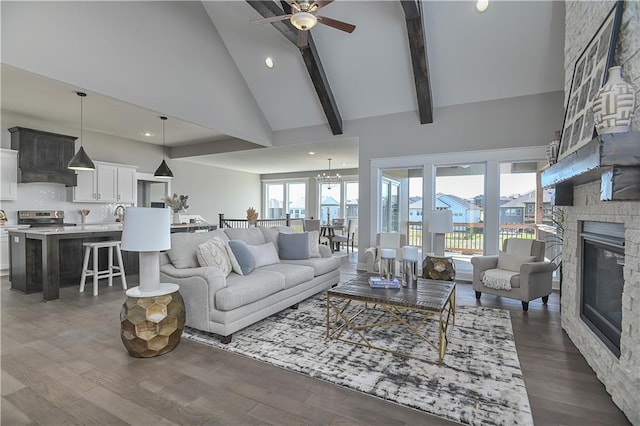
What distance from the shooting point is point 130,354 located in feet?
8.45

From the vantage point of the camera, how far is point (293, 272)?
12.1ft

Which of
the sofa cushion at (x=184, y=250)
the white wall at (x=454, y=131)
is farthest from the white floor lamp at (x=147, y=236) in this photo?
the white wall at (x=454, y=131)

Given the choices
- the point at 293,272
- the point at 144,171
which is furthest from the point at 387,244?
the point at 144,171

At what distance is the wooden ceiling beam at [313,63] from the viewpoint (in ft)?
14.8

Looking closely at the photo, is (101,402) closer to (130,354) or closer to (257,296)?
(130,354)

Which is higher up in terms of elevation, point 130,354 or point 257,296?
point 257,296

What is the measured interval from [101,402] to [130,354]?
64cm

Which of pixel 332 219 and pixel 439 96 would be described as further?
pixel 332 219

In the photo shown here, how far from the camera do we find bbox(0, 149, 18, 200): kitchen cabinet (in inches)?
221

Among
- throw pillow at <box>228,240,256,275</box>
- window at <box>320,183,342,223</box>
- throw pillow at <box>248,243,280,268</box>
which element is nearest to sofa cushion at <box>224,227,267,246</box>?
throw pillow at <box>248,243,280,268</box>

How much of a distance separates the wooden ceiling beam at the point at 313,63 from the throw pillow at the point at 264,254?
315 cm

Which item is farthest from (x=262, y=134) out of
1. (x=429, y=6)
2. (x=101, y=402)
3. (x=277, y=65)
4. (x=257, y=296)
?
(x=101, y=402)

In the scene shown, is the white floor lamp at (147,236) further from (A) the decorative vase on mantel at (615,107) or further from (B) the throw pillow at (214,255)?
(A) the decorative vase on mantel at (615,107)

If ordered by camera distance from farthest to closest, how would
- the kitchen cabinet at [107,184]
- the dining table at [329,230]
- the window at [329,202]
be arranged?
the window at [329,202] < the dining table at [329,230] < the kitchen cabinet at [107,184]
